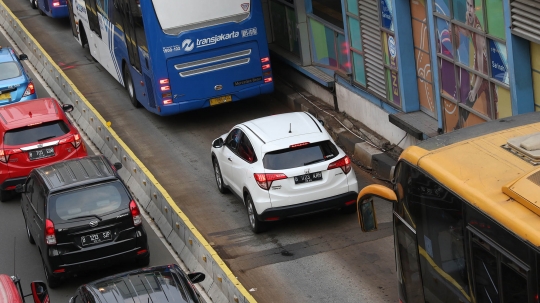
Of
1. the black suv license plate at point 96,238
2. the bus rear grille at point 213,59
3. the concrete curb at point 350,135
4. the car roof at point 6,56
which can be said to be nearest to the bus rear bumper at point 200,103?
the bus rear grille at point 213,59

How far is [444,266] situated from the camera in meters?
8.28

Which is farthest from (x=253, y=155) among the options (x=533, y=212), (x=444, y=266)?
(x=533, y=212)

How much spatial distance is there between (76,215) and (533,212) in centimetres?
868

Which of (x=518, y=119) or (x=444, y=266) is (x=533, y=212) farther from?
(x=518, y=119)

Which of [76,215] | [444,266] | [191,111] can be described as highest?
[444,266]

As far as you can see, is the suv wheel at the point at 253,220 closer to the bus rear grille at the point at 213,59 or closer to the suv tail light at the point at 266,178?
the suv tail light at the point at 266,178

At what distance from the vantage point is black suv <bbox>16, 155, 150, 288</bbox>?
13.9 m

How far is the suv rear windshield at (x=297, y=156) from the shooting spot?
1504cm

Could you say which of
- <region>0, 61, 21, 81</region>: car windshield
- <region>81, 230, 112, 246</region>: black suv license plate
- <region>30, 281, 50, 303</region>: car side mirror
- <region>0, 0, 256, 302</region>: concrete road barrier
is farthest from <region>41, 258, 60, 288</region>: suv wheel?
<region>0, 61, 21, 81</region>: car windshield

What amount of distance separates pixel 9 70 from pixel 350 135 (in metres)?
8.42

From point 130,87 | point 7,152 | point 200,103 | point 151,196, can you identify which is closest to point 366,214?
point 151,196

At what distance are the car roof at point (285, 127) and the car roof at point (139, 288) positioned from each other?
4.91m

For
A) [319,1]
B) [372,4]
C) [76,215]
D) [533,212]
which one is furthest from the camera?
[319,1]

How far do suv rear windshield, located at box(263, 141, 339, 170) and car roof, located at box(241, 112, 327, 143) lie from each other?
241 mm
